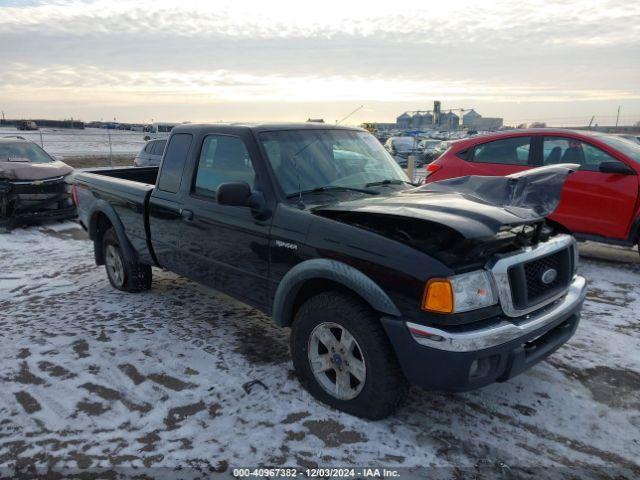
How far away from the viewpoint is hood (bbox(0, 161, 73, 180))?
370 inches

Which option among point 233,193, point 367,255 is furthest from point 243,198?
point 367,255

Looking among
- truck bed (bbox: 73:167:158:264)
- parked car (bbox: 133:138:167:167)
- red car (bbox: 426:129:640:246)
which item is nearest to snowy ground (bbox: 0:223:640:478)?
truck bed (bbox: 73:167:158:264)

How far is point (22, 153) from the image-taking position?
10.5 meters

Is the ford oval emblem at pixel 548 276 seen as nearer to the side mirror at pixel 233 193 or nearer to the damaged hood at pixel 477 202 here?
the damaged hood at pixel 477 202

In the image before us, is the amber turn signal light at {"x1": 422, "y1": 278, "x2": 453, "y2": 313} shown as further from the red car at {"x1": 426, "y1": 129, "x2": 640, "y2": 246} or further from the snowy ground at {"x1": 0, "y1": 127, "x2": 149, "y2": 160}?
the snowy ground at {"x1": 0, "y1": 127, "x2": 149, "y2": 160}

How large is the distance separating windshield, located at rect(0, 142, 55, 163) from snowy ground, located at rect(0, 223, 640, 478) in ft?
21.1

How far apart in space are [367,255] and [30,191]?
8.84 m

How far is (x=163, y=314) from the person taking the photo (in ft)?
16.9

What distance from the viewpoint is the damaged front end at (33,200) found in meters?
9.39

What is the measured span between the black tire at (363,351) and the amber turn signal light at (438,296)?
398 millimetres

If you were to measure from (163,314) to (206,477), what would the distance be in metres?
2.67

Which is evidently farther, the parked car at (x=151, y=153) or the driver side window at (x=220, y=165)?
the parked car at (x=151, y=153)

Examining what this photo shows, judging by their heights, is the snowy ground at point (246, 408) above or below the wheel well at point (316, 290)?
below

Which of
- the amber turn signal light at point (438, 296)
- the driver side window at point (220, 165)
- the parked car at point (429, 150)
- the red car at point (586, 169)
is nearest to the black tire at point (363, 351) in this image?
the amber turn signal light at point (438, 296)
